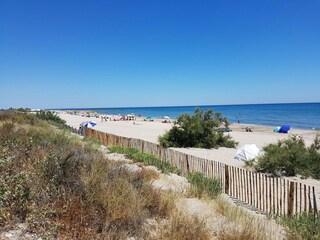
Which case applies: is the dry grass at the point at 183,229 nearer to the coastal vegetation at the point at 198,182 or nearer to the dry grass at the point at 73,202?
the dry grass at the point at 73,202

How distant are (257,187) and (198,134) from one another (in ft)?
38.0

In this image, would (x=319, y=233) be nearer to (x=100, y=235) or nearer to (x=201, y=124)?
(x=100, y=235)

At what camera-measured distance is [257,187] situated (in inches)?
334

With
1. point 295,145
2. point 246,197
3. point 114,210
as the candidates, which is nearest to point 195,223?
point 114,210

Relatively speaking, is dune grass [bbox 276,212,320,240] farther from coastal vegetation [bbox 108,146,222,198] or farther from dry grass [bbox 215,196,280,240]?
coastal vegetation [bbox 108,146,222,198]

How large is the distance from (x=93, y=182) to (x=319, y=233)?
3.35 m

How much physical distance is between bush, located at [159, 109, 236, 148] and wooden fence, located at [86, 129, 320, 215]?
7678 mm

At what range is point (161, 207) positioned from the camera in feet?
15.2

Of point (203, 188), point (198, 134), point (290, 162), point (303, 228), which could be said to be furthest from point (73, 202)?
point (198, 134)

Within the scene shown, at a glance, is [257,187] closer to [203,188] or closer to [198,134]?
[203,188]

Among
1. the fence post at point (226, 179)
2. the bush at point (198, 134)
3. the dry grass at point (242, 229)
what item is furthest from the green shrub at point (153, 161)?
the bush at point (198, 134)

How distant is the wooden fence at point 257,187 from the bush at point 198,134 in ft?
25.2

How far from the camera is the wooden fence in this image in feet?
23.7

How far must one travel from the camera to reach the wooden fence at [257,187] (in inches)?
284
